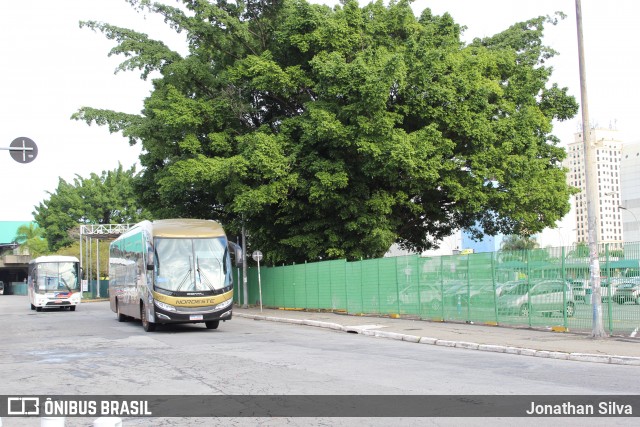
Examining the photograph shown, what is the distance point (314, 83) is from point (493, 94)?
9477mm

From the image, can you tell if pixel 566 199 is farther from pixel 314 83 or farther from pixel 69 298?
pixel 69 298

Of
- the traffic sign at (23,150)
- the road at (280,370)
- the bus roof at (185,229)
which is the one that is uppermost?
the traffic sign at (23,150)

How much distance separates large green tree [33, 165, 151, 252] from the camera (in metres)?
89.9

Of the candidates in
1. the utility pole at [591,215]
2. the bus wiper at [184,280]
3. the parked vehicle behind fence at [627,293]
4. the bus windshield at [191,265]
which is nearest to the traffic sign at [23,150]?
the bus windshield at [191,265]

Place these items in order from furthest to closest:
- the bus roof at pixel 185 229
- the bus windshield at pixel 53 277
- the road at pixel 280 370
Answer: the bus windshield at pixel 53 277
the bus roof at pixel 185 229
the road at pixel 280 370

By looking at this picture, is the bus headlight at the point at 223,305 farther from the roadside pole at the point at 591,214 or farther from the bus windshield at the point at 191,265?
the roadside pole at the point at 591,214

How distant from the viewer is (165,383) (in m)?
11.0

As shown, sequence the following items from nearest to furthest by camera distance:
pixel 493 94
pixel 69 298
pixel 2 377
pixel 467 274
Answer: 1. pixel 2 377
2. pixel 467 274
3. pixel 493 94
4. pixel 69 298

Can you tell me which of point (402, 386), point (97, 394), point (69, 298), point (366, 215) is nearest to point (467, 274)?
point (366, 215)

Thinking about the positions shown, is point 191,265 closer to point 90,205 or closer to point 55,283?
point 55,283

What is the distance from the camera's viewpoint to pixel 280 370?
40.2 feet

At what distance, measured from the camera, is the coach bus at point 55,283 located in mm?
41594

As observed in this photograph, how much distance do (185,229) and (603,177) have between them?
6037 inches

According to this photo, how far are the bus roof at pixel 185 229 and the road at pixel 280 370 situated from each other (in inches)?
163
